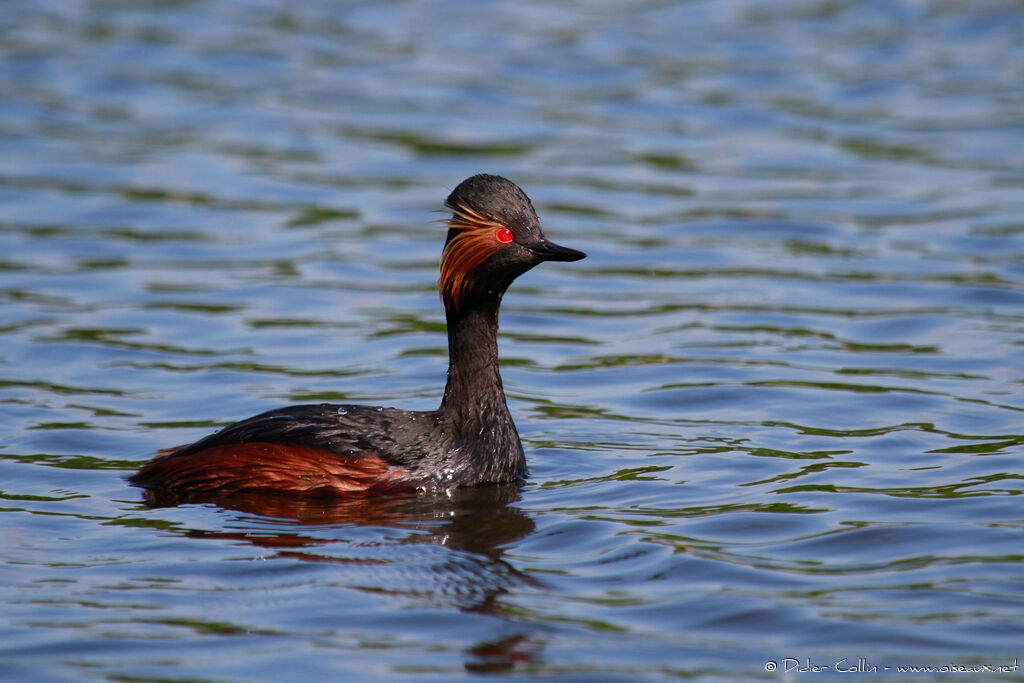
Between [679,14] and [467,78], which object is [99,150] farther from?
[679,14]

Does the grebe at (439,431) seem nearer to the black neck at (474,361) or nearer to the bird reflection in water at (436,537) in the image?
the black neck at (474,361)

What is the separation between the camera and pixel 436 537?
9.09 m

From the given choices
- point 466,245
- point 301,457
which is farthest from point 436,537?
point 466,245

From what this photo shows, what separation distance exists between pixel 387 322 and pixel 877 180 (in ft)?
25.9

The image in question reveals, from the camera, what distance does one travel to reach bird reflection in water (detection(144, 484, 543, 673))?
25.0ft

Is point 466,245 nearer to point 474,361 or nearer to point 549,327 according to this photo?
point 474,361

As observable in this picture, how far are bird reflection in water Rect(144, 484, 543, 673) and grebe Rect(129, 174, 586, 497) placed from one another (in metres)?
0.13

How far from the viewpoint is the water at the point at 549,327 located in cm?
776

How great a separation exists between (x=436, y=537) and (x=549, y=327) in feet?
19.7

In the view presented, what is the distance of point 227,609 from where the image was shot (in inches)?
310

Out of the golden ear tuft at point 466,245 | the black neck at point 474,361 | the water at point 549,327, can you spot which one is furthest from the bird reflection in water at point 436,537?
the golden ear tuft at point 466,245

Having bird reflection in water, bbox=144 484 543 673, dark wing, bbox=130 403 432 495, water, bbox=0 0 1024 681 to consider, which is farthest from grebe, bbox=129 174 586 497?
water, bbox=0 0 1024 681

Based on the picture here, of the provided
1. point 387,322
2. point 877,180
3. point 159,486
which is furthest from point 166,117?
point 159,486

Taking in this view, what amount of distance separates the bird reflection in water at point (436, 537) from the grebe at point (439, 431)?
4.9 inches
